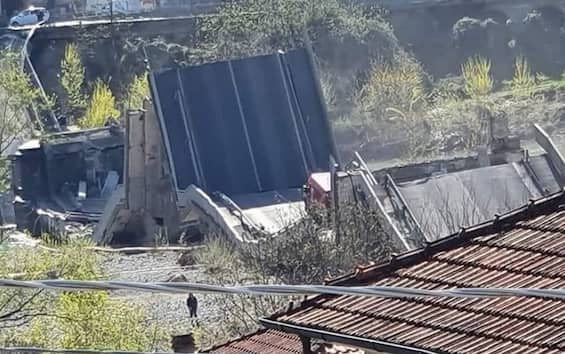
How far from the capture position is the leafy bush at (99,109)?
30259 mm

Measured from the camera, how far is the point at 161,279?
15.6 meters

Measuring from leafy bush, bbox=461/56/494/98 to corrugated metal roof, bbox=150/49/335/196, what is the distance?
11.8 metres

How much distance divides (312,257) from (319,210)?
130cm

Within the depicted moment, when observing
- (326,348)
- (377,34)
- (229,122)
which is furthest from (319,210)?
(377,34)

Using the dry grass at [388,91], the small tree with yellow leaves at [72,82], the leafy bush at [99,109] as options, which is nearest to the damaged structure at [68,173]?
the leafy bush at [99,109]

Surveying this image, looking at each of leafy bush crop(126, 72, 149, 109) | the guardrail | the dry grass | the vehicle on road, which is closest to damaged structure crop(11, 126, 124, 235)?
leafy bush crop(126, 72, 149, 109)

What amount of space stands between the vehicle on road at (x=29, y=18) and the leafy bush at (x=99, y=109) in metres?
3.97

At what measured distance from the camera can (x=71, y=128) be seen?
99.7ft

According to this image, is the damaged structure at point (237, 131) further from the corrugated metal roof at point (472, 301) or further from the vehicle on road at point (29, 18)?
the vehicle on road at point (29, 18)

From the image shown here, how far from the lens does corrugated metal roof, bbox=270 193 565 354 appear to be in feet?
14.1

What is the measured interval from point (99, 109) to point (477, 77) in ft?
24.6

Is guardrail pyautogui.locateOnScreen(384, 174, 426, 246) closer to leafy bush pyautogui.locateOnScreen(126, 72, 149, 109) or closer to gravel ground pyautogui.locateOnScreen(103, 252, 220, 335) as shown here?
gravel ground pyautogui.locateOnScreen(103, 252, 220, 335)

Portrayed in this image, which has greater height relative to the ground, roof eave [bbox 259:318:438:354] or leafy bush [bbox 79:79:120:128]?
roof eave [bbox 259:318:438:354]

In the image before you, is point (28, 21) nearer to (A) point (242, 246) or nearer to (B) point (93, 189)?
(B) point (93, 189)
